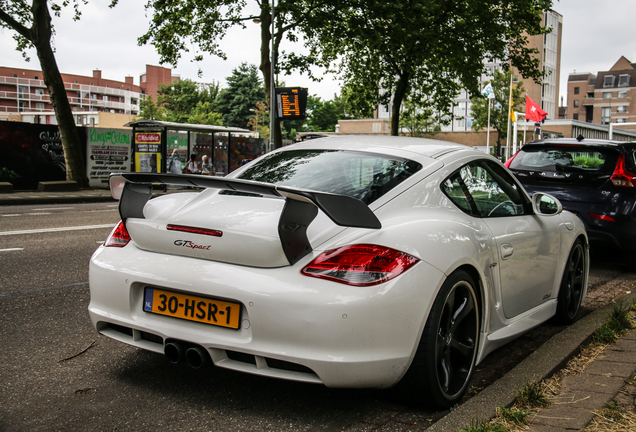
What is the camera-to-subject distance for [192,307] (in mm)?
2701

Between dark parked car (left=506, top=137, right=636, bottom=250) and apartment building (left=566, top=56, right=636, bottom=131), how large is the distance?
120643 mm

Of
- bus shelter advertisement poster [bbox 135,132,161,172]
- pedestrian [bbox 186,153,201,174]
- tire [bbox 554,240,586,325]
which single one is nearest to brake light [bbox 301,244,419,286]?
tire [bbox 554,240,586,325]

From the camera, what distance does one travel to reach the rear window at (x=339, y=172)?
3086mm

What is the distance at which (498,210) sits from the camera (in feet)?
11.9

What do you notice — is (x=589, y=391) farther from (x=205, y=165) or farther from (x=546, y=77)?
(x=546, y=77)

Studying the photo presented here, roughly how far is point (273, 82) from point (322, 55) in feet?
23.2

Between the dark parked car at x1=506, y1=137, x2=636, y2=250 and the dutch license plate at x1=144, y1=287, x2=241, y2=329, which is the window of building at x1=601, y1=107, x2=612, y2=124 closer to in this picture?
the dark parked car at x1=506, y1=137, x2=636, y2=250

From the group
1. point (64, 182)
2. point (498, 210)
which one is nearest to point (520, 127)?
point (64, 182)

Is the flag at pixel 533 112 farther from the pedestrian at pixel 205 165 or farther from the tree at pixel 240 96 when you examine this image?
the tree at pixel 240 96

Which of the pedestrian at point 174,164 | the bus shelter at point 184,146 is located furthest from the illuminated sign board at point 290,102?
the pedestrian at point 174,164

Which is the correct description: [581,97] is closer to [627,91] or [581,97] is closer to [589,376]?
[627,91]

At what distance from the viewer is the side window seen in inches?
130

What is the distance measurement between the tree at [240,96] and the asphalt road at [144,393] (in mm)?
72609

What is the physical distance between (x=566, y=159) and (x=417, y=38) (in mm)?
17044
